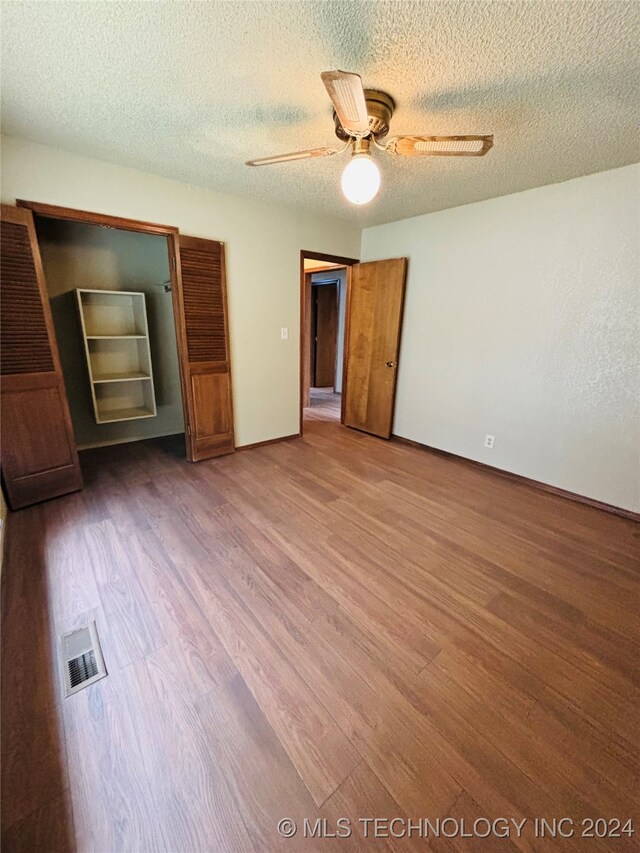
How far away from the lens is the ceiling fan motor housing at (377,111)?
150 centimetres

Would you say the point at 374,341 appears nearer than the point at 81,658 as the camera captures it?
No

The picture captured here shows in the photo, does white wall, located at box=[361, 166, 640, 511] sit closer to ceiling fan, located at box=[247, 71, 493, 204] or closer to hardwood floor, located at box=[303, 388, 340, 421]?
ceiling fan, located at box=[247, 71, 493, 204]

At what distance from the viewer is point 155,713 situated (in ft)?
3.85

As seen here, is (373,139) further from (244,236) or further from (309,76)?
(244,236)

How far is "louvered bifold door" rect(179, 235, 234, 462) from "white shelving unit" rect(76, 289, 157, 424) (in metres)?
0.73

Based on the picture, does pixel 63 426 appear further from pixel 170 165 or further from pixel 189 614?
pixel 170 165

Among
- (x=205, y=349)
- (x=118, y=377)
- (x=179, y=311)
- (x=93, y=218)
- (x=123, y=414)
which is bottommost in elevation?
(x=123, y=414)

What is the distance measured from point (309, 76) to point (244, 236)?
176 cm

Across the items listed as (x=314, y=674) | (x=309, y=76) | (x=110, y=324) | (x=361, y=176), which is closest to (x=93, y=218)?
(x=110, y=324)

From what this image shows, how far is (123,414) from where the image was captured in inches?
136

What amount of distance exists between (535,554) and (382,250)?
3329 millimetres

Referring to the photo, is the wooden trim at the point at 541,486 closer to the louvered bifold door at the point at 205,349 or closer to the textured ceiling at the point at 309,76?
the louvered bifold door at the point at 205,349

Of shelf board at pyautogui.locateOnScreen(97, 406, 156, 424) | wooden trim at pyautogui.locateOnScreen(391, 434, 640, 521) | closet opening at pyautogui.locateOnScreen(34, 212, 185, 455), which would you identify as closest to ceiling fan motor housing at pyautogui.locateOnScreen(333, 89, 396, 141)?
closet opening at pyautogui.locateOnScreen(34, 212, 185, 455)

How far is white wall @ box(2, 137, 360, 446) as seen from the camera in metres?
2.14
